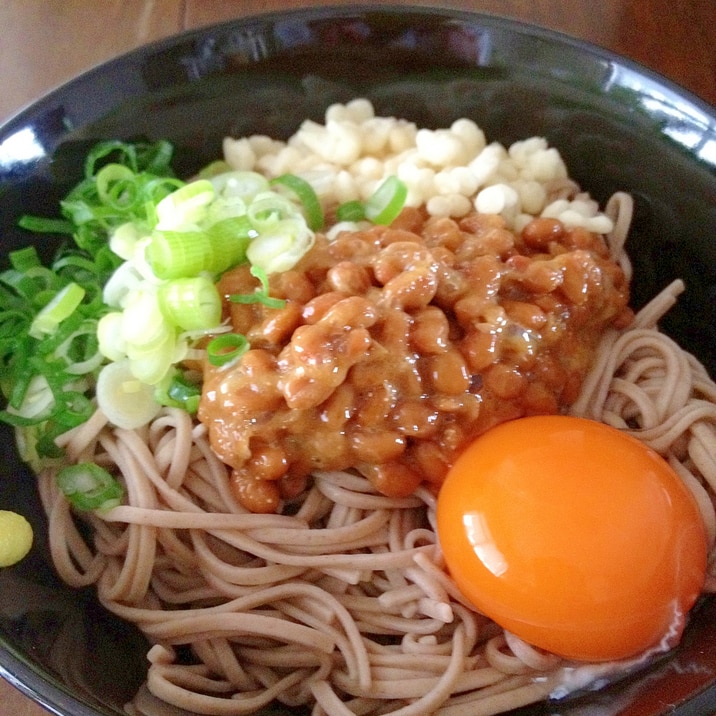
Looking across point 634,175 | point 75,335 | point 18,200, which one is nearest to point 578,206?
point 634,175

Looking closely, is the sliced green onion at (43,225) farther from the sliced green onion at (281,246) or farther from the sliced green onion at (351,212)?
the sliced green onion at (351,212)

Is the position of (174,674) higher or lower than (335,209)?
lower

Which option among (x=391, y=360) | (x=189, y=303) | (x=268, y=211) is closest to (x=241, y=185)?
(x=268, y=211)

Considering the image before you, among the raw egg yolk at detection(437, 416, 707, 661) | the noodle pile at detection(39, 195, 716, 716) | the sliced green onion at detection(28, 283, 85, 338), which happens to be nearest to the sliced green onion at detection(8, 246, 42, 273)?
the sliced green onion at detection(28, 283, 85, 338)

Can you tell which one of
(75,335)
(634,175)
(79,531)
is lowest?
(79,531)

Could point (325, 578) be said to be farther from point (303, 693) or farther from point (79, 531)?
point (79, 531)

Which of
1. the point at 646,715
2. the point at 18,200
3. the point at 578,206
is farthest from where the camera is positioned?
the point at 578,206

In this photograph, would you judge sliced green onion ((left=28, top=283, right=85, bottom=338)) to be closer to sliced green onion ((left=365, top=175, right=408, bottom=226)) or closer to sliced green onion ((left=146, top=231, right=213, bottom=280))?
sliced green onion ((left=146, top=231, right=213, bottom=280))
